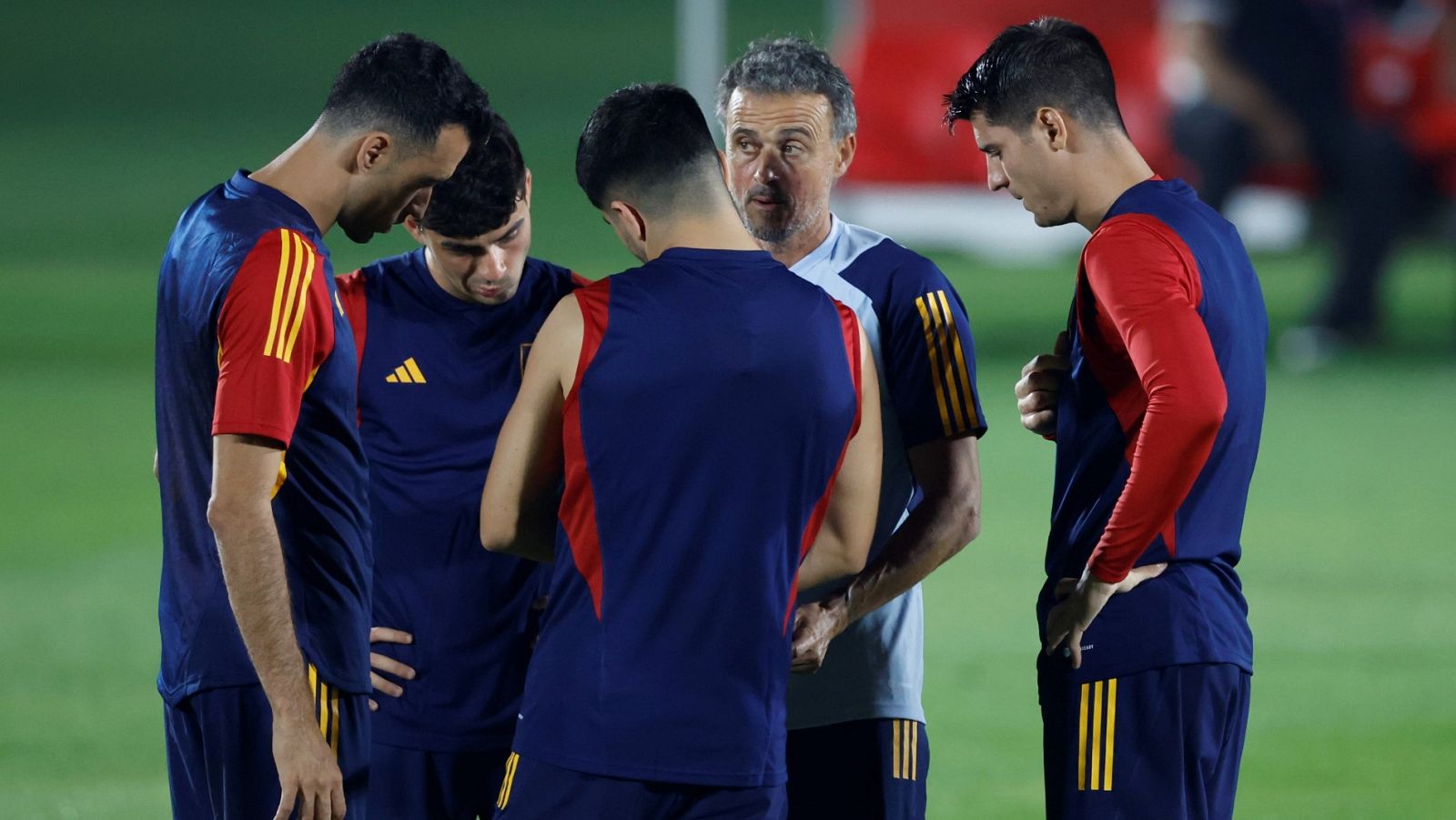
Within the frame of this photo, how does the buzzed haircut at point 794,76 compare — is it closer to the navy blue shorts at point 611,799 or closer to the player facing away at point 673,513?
the player facing away at point 673,513

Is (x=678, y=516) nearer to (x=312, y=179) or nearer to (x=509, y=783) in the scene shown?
(x=509, y=783)

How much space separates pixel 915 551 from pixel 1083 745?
1.72 ft

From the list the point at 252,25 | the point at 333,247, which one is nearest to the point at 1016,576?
the point at 333,247

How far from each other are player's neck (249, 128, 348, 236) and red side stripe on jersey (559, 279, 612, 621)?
0.59 meters

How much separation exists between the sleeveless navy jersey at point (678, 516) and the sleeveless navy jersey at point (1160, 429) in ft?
1.99

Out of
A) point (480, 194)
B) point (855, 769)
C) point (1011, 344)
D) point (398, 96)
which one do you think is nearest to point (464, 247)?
point (480, 194)

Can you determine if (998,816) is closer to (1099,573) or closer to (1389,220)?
(1099,573)

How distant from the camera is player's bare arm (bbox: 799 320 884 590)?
336 centimetres

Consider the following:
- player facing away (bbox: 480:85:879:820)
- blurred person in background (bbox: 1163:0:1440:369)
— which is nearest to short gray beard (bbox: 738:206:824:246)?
player facing away (bbox: 480:85:879:820)

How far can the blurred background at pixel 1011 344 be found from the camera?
6988 mm

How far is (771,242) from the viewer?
4.18 metres

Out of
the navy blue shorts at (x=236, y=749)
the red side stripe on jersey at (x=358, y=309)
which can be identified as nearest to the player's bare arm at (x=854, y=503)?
the navy blue shorts at (x=236, y=749)

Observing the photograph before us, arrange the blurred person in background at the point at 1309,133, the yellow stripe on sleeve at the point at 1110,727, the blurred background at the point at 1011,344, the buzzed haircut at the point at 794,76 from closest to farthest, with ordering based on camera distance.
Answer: the yellow stripe on sleeve at the point at 1110,727
the buzzed haircut at the point at 794,76
the blurred background at the point at 1011,344
the blurred person in background at the point at 1309,133

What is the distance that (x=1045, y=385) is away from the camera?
3830 mm
